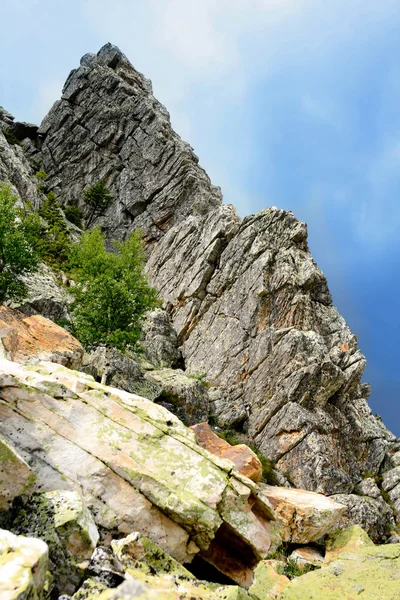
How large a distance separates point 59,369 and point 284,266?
44.7 metres

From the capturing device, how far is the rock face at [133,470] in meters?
11.4

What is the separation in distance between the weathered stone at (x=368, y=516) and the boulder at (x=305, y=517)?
29.4ft

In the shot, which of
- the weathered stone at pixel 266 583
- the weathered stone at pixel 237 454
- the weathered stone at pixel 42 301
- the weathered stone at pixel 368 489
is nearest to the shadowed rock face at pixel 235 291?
the weathered stone at pixel 368 489

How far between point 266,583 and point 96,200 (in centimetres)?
8521

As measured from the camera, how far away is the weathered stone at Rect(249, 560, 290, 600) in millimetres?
13045

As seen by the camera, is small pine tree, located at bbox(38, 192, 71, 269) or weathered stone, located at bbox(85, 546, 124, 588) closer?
weathered stone, located at bbox(85, 546, 124, 588)

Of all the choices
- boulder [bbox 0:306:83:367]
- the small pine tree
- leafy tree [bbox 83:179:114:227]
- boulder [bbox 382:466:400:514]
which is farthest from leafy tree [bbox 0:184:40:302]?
leafy tree [bbox 83:179:114:227]

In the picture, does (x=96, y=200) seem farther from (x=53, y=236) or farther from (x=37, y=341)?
(x=37, y=341)

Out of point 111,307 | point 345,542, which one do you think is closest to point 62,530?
point 345,542

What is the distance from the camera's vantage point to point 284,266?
56031 mm

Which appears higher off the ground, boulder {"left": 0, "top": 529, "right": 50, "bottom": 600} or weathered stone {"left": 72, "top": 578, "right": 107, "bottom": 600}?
boulder {"left": 0, "top": 529, "right": 50, "bottom": 600}

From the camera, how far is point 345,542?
2466cm

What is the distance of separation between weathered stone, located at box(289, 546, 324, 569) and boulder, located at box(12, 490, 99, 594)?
17624 millimetres

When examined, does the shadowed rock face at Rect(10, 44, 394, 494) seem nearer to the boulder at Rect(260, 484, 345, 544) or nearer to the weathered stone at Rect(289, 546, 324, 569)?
the boulder at Rect(260, 484, 345, 544)
